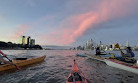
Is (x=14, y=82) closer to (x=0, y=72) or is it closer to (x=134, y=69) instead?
(x=0, y=72)

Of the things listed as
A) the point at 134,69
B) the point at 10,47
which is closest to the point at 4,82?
the point at 134,69

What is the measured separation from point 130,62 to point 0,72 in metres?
17.7

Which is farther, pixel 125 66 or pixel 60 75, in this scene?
pixel 125 66

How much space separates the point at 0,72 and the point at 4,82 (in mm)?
3483

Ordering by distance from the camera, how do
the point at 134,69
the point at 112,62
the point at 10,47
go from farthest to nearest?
1. the point at 10,47
2. the point at 112,62
3. the point at 134,69

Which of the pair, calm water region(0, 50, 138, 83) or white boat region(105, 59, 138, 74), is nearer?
calm water region(0, 50, 138, 83)

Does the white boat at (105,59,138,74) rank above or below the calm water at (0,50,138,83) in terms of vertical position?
above

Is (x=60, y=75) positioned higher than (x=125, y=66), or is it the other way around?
(x=125, y=66)

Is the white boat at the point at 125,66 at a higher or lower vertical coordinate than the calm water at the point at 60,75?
higher

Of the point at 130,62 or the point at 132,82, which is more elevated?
the point at 130,62

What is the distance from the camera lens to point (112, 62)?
50.0 feet

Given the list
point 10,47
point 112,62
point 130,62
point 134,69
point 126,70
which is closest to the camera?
point 134,69

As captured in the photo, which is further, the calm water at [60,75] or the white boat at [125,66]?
the white boat at [125,66]

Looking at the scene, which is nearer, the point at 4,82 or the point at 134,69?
the point at 4,82
